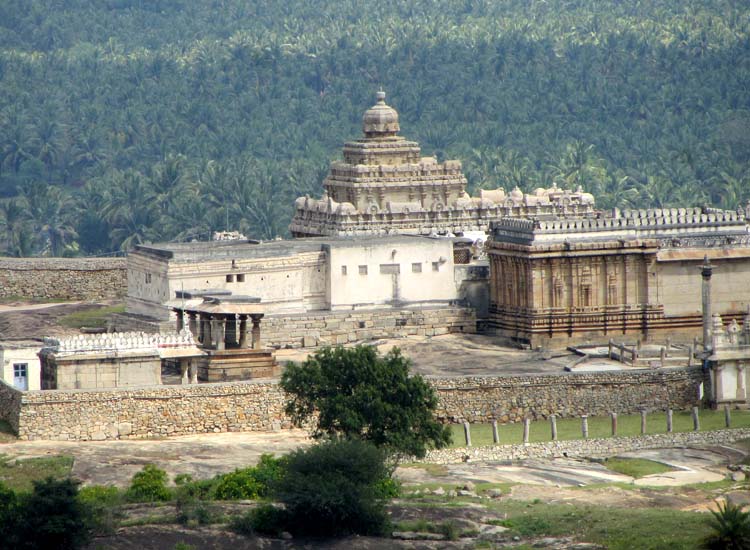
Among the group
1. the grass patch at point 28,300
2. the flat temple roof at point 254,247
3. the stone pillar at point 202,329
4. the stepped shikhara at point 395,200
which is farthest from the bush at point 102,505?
the stepped shikhara at point 395,200

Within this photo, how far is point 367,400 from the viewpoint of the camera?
184 feet

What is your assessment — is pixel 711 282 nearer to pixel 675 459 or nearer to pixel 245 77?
pixel 675 459

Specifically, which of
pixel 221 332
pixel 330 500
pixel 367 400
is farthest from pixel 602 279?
pixel 330 500

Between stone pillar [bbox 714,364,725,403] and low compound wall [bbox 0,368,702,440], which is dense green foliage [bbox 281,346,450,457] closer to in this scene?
low compound wall [bbox 0,368,702,440]

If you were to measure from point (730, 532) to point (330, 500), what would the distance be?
754 centimetres

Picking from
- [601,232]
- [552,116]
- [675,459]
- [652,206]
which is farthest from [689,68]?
[675,459]

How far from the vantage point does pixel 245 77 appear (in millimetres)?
184750

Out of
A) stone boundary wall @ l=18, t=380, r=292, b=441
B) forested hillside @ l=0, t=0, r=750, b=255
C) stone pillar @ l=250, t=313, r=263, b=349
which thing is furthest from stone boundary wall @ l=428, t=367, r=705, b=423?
forested hillside @ l=0, t=0, r=750, b=255

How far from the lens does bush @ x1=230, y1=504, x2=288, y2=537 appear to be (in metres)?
Answer: 48.8

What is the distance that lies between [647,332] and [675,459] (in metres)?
15.1

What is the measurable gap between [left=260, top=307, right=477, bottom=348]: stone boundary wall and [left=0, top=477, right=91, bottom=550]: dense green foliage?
2200 cm

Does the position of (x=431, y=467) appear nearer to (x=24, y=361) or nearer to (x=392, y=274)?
(x=24, y=361)

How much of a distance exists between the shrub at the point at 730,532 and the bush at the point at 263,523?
8.03m

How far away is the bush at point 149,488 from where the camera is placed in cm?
5144
